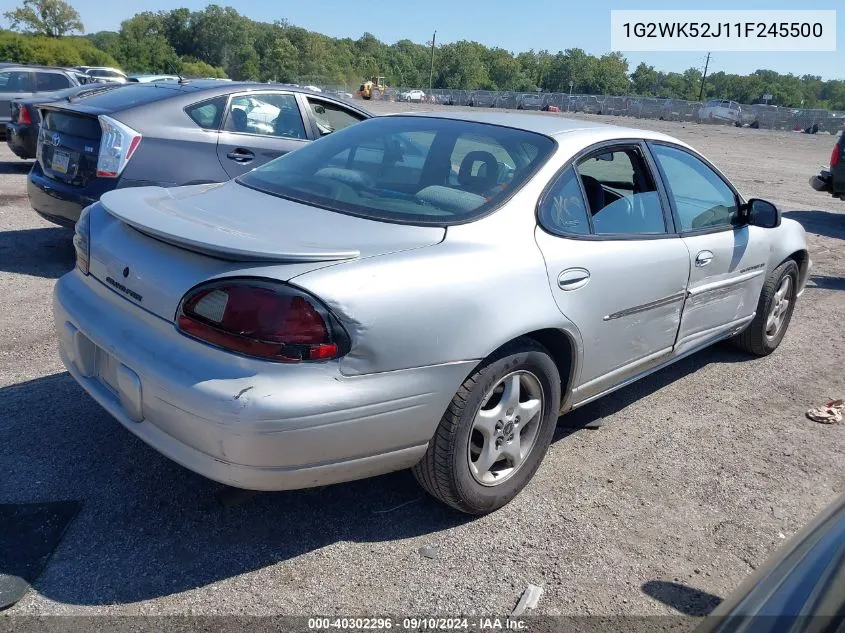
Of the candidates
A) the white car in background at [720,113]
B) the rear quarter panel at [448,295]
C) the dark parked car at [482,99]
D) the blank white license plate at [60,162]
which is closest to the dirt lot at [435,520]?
the rear quarter panel at [448,295]

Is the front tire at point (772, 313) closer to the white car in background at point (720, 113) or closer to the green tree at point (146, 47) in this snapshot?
the white car in background at point (720, 113)

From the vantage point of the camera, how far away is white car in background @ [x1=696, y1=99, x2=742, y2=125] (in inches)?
2098

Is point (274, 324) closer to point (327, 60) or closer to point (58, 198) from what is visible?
point (58, 198)

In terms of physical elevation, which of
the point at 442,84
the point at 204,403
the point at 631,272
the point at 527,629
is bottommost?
the point at 527,629

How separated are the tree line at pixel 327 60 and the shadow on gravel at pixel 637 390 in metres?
60.7

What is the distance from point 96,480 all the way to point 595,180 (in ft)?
8.74

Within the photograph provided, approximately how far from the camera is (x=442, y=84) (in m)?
125

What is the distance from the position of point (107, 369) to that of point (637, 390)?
10.1 ft

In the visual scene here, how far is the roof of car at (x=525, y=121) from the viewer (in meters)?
3.63

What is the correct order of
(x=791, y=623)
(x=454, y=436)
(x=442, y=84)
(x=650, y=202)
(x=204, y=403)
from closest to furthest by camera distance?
(x=791, y=623) < (x=204, y=403) < (x=454, y=436) < (x=650, y=202) < (x=442, y=84)

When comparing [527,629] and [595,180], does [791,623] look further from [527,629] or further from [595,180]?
[595,180]

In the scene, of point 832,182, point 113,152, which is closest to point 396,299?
point 113,152

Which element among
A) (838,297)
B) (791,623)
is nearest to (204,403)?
(791,623)

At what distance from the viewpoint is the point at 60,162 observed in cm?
593
